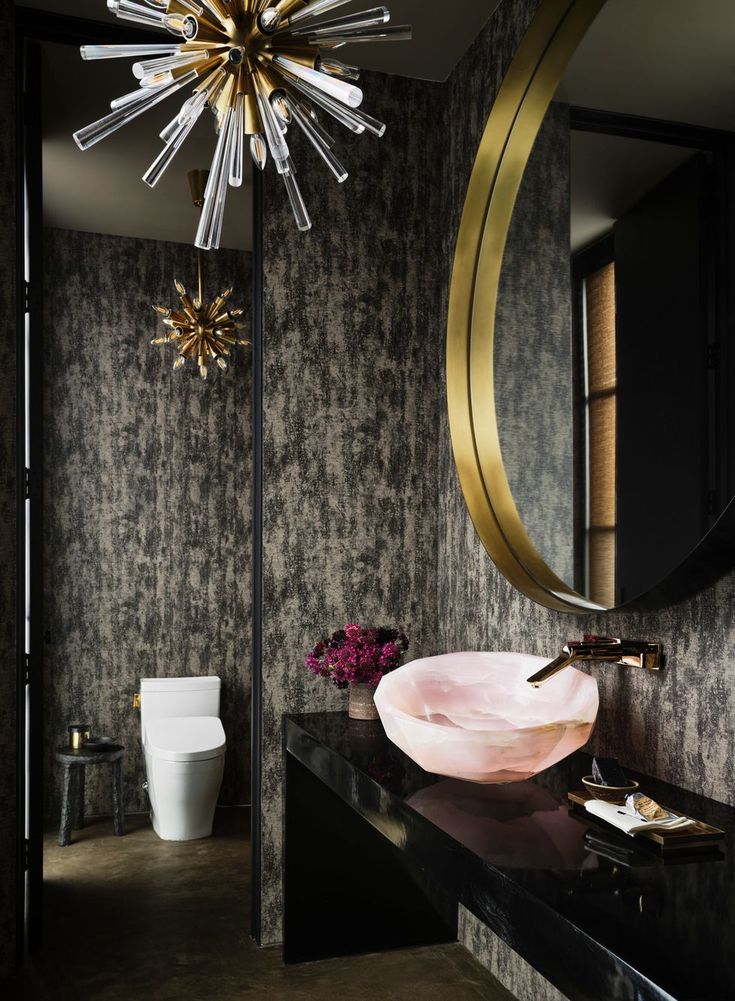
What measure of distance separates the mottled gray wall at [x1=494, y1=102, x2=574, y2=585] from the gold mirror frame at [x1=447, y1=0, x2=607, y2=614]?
45mm

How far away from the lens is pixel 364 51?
2.69 metres

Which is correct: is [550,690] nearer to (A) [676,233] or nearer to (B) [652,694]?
(B) [652,694]

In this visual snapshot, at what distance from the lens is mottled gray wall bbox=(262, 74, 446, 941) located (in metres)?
2.70

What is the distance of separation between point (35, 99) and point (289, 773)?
7.20ft

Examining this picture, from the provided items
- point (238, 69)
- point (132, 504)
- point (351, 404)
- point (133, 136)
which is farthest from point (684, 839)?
point (132, 504)

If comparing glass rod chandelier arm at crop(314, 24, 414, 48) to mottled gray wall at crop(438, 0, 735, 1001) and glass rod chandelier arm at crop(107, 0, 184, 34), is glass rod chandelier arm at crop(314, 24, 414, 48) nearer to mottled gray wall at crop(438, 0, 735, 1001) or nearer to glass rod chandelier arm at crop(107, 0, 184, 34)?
glass rod chandelier arm at crop(107, 0, 184, 34)

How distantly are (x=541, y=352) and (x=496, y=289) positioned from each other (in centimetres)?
31

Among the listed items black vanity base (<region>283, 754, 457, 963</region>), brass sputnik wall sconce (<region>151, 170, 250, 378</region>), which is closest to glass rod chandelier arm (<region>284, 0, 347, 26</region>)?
black vanity base (<region>283, 754, 457, 963</region>)

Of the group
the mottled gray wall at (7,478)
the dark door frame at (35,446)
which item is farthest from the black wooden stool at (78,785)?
the mottled gray wall at (7,478)

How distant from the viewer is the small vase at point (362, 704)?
236cm

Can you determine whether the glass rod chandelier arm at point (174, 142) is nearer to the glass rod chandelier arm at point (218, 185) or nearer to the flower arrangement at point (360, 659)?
the glass rod chandelier arm at point (218, 185)

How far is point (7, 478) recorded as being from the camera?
2541 mm

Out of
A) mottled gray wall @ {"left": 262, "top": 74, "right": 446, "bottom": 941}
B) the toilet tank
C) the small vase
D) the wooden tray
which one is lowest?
the toilet tank

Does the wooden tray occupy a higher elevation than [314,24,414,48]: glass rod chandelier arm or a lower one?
lower
